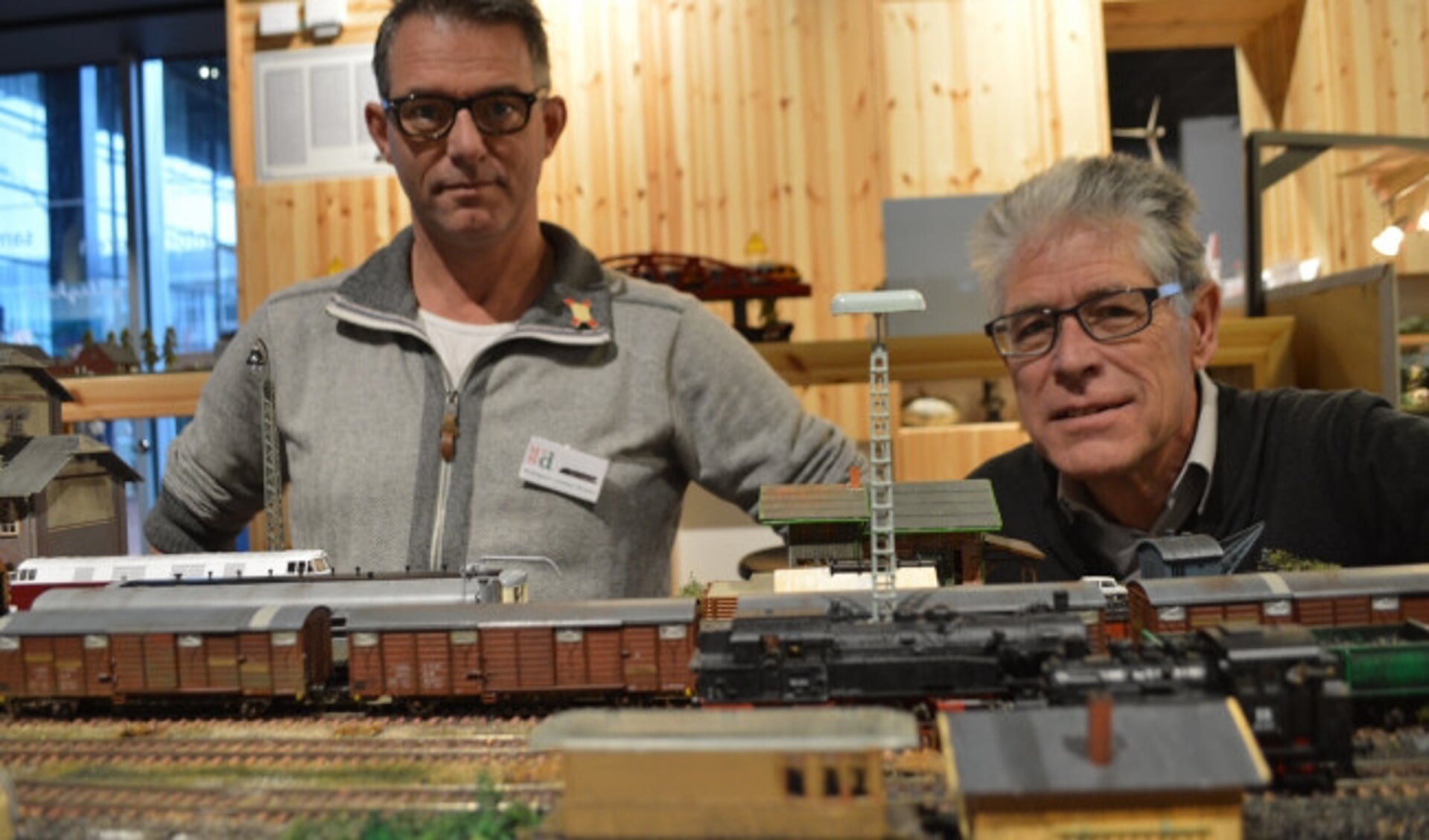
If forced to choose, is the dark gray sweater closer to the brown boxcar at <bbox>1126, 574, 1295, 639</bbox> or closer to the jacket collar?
the brown boxcar at <bbox>1126, 574, 1295, 639</bbox>

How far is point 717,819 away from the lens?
298 centimetres

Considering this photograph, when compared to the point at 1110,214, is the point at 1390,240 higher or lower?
higher

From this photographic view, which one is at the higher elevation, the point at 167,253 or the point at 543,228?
the point at 167,253

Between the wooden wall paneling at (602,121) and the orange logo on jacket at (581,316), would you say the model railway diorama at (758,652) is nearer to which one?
the orange logo on jacket at (581,316)

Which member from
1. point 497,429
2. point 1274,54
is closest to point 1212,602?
point 497,429

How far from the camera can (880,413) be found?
412 cm

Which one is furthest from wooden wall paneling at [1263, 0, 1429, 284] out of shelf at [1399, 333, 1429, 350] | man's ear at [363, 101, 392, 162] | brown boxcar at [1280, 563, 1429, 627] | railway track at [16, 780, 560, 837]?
railway track at [16, 780, 560, 837]

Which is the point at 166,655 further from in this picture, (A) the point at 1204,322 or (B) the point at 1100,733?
(A) the point at 1204,322

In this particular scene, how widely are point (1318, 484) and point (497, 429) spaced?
14.1ft

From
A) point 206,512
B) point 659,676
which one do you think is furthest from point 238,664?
point 206,512

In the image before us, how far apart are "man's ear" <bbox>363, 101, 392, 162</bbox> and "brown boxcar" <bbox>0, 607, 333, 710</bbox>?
2.85 meters

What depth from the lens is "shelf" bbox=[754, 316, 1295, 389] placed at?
10.2 meters

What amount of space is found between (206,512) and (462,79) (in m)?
3.20

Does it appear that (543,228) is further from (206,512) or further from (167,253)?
(167,253)
